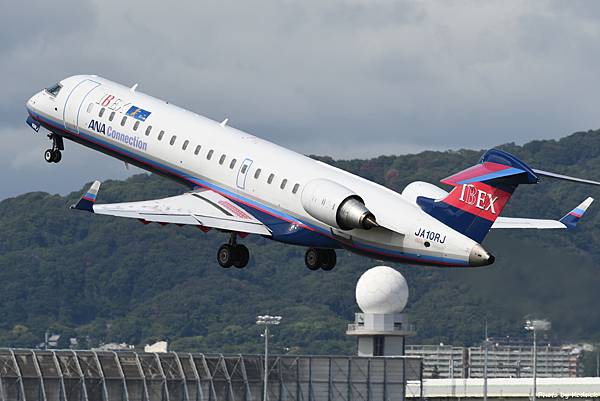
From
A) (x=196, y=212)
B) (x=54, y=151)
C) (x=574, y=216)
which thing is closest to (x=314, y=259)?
(x=196, y=212)

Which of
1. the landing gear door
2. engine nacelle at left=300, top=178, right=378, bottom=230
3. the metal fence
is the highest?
the landing gear door

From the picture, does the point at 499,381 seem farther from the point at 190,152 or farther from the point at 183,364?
the point at 190,152

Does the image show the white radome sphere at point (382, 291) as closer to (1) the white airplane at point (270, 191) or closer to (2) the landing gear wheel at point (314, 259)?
(1) the white airplane at point (270, 191)

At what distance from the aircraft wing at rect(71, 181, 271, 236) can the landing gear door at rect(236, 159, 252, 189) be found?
2.73 feet

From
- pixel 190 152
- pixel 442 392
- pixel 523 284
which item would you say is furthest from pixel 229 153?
pixel 442 392

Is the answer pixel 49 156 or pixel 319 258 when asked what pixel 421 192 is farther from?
pixel 49 156

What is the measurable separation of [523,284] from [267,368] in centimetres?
3472

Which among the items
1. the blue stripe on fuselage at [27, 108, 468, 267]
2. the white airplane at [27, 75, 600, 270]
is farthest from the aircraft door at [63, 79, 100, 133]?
the blue stripe on fuselage at [27, 108, 468, 267]

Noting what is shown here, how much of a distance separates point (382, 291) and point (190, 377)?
26.5m

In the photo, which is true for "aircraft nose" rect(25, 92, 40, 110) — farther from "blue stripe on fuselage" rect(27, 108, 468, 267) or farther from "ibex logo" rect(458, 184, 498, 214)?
"ibex logo" rect(458, 184, 498, 214)

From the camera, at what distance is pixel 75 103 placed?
65500 mm

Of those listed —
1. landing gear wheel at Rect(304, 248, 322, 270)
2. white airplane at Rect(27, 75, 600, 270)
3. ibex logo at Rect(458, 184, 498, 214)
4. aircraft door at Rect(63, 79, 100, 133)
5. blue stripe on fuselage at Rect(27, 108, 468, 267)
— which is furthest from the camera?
aircraft door at Rect(63, 79, 100, 133)

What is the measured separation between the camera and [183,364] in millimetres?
93562

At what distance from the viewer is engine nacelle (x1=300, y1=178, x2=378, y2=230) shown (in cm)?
5384
